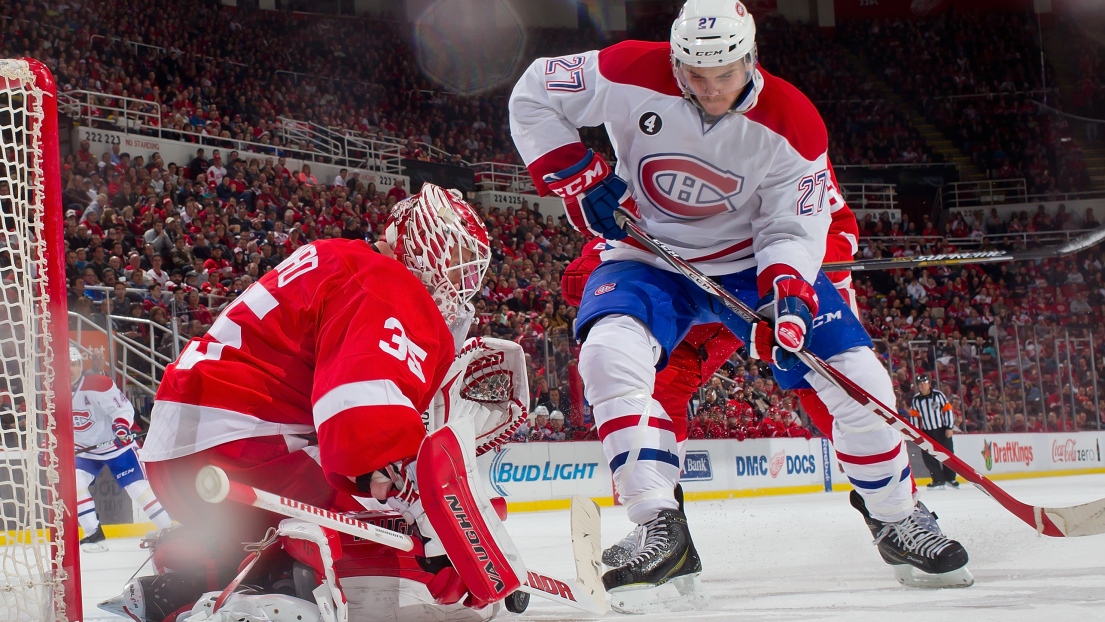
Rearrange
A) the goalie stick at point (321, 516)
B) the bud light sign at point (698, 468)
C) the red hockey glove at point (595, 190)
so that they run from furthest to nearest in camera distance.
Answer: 1. the bud light sign at point (698, 468)
2. the red hockey glove at point (595, 190)
3. the goalie stick at point (321, 516)

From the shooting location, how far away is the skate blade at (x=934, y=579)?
7.97 feet

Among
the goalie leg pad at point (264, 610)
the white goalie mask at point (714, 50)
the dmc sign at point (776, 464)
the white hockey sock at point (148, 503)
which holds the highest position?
the white goalie mask at point (714, 50)

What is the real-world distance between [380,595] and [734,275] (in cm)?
152

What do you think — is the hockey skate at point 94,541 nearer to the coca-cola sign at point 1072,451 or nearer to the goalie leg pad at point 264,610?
the goalie leg pad at point 264,610

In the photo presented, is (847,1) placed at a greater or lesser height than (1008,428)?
greater

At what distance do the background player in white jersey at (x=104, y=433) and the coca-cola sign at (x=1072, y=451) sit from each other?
9.40 metres

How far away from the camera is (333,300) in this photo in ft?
5.73

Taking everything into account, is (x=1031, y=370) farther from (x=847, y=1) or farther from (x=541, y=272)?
(x=847, y=1)

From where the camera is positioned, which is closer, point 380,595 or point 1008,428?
point 380,595

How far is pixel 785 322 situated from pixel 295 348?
1.18 meters

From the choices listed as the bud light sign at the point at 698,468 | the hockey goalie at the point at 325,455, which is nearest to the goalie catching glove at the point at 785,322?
the hockey goalie at the point at 325,455

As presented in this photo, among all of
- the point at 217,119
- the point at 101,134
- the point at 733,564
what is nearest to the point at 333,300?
the point at 733,564

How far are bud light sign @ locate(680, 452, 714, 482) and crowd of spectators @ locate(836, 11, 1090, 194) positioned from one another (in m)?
11.3

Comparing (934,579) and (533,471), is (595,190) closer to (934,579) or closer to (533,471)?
Answer: (934,579)
